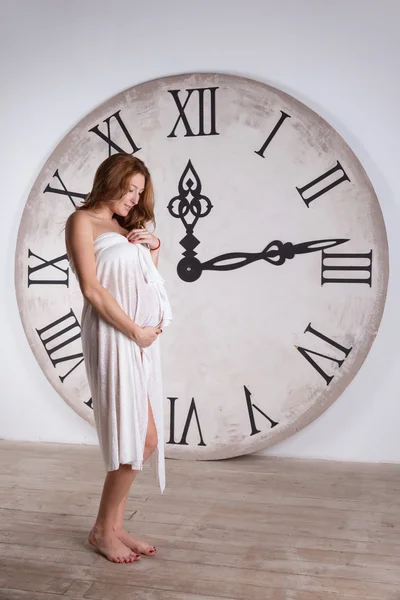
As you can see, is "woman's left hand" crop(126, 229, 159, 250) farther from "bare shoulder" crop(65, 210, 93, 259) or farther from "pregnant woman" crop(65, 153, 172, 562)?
"bare shoulder" crop(65, 210, 93, 259)

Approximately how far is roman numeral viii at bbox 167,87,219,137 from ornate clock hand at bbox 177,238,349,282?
53cm

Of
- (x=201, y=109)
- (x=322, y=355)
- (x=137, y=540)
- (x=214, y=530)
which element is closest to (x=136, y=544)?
(x=137, y=540)

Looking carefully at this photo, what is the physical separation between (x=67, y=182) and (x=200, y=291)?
0.78 metres

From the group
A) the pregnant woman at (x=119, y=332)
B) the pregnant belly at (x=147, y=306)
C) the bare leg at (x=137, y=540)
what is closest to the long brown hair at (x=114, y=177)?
the pregnant woman at (x=119, y=332)

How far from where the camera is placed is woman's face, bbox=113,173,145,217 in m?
2.13

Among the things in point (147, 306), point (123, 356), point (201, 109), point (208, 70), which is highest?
point (208, 70)

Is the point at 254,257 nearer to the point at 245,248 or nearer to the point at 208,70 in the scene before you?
the point at 245,248

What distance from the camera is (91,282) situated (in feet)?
6.63

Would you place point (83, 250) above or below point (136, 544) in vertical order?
above

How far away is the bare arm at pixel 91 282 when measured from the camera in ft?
6.63

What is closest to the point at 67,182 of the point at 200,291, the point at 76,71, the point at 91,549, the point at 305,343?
the point at 76,71

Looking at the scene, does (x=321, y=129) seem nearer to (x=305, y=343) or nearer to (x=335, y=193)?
(x=335, y=193)

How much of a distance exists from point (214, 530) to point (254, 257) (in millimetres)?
1177

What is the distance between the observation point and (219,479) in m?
2.83
